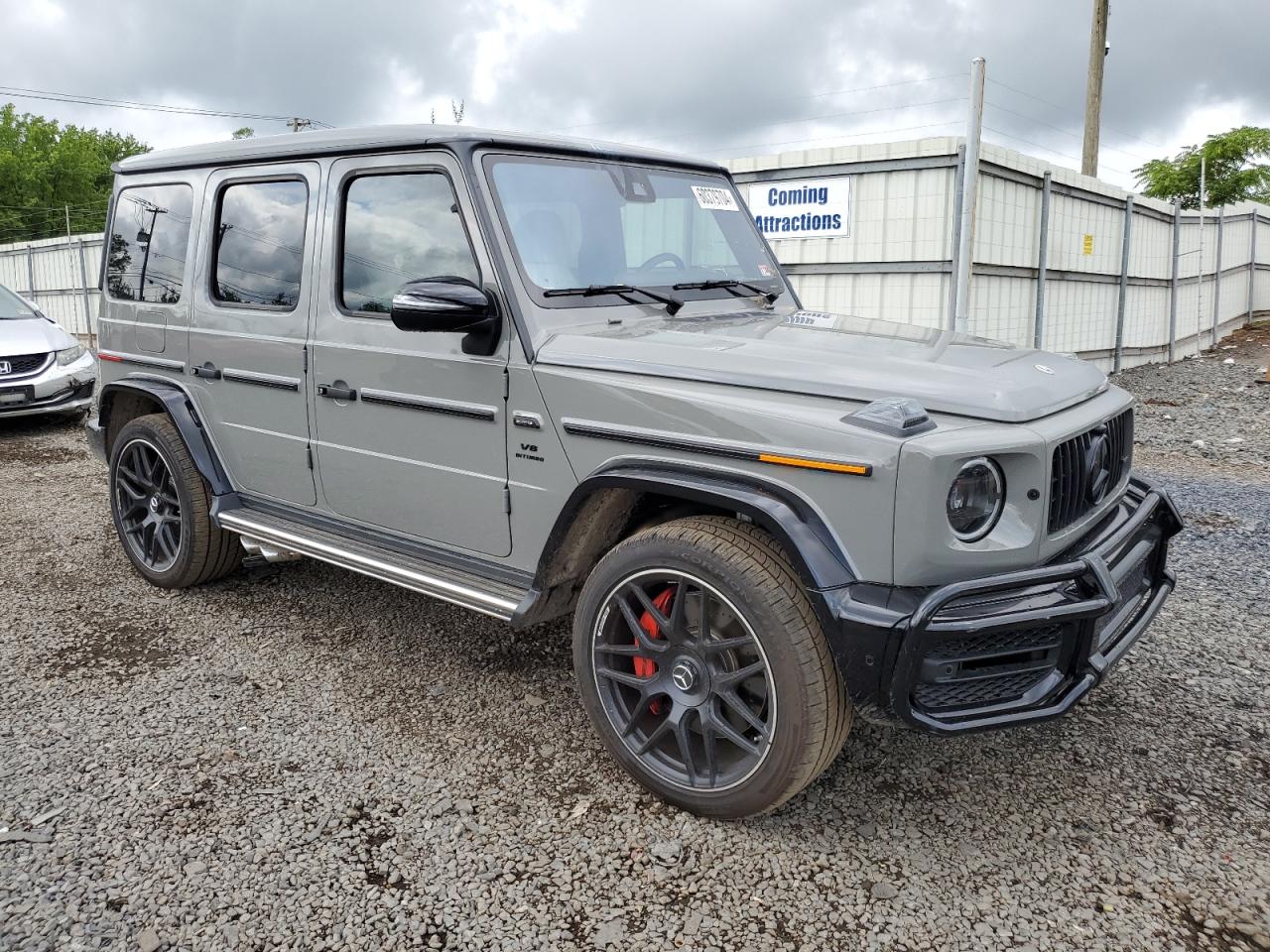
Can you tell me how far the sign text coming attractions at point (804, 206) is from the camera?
35.3 feet

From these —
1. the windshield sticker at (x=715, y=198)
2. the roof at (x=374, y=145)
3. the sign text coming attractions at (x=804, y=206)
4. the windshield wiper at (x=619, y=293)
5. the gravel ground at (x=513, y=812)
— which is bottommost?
the gravel ground at (x=513, y=812)

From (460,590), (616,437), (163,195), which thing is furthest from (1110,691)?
(163,195)

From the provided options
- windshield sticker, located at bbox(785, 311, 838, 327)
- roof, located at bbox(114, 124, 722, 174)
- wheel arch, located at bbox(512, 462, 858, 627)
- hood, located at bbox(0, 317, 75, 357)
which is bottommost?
wheel arch, located at bbox(512, 462, 858, 627)

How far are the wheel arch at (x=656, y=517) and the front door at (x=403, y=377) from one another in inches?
10.2

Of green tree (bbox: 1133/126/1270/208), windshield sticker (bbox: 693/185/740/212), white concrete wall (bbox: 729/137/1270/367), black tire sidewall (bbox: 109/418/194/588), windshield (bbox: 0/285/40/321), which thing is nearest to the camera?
windshield sticker (bbox: 693/185/740/212)

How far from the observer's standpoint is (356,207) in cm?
371

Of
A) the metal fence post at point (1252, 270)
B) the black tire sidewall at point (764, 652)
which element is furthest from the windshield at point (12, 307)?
the metal fence post at point (1252, 270)

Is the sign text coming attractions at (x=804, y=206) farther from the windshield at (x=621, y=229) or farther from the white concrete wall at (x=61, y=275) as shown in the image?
the white concrete wall at (x=61, y=275)

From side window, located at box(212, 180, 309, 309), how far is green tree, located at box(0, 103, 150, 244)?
62.5 m

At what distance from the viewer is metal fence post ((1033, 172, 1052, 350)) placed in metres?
11.6

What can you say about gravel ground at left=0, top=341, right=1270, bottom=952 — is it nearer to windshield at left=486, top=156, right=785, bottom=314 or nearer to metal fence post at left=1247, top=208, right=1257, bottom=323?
windshield at left=486, top=156, right=785, bottom=314

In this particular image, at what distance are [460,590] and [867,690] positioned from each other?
148cm

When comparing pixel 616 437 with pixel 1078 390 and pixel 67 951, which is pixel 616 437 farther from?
pixel 67 951

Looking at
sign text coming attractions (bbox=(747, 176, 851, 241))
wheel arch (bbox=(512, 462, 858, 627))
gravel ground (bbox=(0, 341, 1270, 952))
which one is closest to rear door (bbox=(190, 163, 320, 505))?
gravel ground (bbox=(0, 341, 1270, 952))
